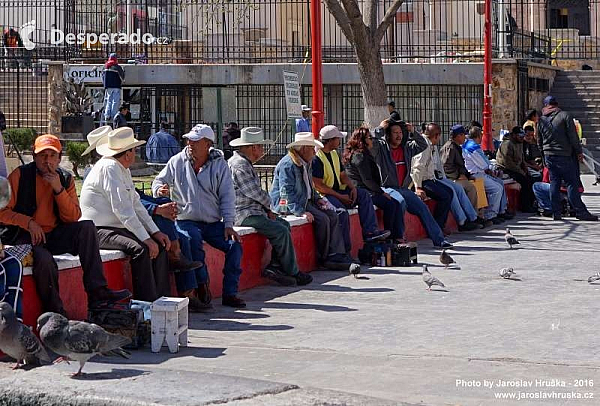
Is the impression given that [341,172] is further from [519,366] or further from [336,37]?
[336,37]

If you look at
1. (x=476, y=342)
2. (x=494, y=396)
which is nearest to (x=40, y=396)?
(x=494, y=396)

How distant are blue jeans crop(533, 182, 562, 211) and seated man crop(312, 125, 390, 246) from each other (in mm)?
6369

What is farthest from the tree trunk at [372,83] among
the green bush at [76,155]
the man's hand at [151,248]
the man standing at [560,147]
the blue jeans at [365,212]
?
the man's hand at [151,248]

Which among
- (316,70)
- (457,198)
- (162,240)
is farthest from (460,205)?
(162,240)

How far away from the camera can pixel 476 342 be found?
930 centimetres

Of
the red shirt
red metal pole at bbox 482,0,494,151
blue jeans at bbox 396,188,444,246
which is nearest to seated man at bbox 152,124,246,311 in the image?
blue jeans at bbox 396,188,444,246

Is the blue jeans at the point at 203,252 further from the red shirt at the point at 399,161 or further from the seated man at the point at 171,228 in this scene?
the red shirt at the point at 399,161

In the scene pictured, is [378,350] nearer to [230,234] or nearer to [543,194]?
[230,234]

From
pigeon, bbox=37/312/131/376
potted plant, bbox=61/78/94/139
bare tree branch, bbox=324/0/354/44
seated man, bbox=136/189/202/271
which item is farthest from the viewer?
potted plant, bbox=61/78/94/139

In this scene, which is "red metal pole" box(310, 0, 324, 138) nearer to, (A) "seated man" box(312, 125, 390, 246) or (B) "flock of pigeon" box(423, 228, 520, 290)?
Result: (A) "seated man" box(312, 125, 390, 246)

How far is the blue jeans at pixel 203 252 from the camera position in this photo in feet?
34.8

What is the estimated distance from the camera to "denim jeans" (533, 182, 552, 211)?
67.1ft

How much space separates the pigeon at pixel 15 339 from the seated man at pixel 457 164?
37.0ft

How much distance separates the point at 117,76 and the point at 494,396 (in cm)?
2172
